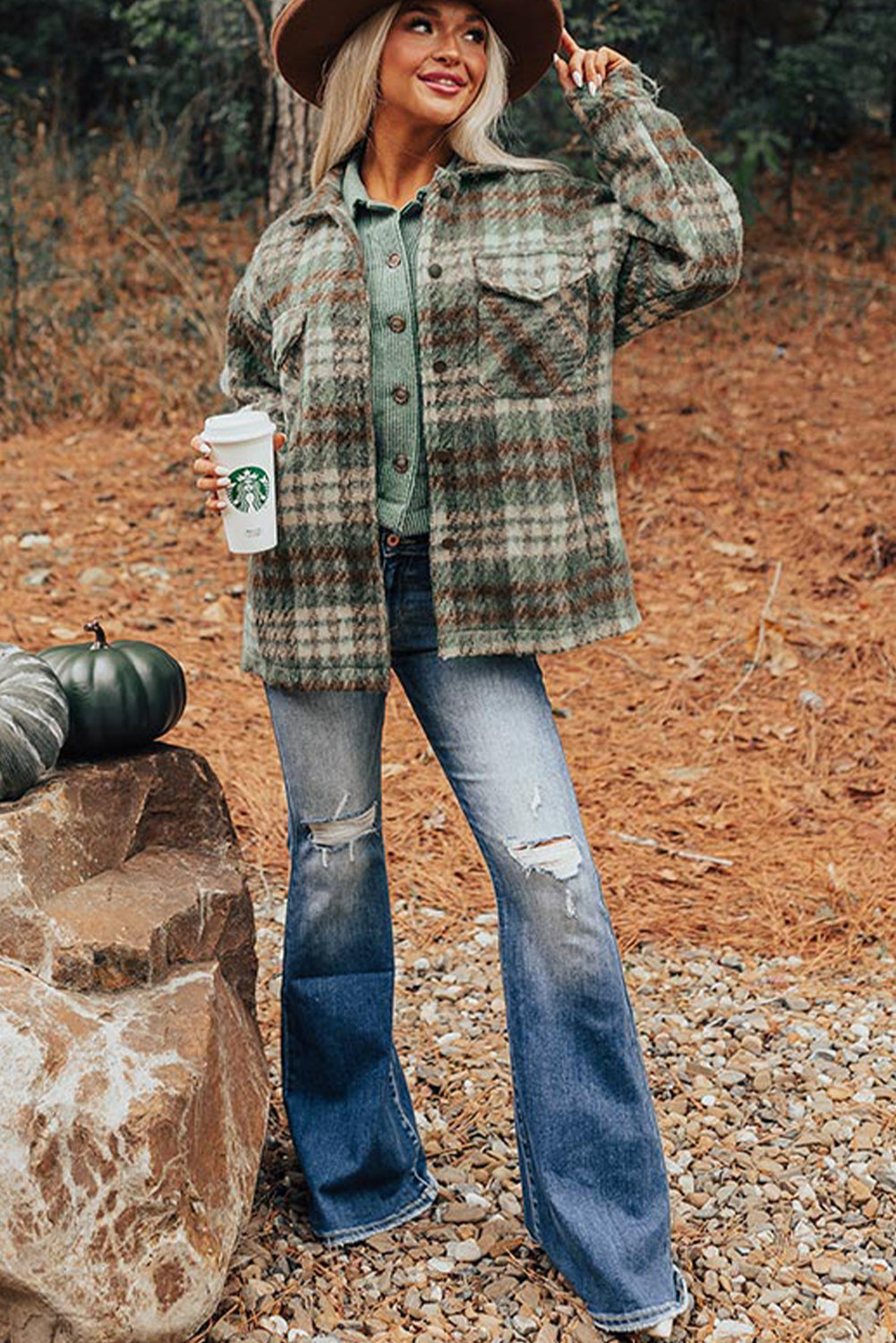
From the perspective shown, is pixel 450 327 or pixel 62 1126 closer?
pixel 62 1126

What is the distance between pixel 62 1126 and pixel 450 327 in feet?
4.63

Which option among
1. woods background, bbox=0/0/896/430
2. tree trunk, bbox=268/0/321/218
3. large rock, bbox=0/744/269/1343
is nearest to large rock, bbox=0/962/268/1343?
large rock, bbox=0/744/269/1343

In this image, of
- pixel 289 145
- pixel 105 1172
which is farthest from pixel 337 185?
pixel 289 145

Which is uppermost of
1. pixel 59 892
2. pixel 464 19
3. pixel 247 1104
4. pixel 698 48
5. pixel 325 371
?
pixel 698 48

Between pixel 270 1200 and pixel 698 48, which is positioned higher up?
pixel 698 48

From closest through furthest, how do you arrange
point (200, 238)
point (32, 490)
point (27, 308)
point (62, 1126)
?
point (62, 1126), point (32, 490), point (27, 308), point (200, 238)

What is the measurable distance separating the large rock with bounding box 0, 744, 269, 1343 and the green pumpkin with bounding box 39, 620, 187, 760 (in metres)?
0.06

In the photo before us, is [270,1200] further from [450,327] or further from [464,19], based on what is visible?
[464,19]

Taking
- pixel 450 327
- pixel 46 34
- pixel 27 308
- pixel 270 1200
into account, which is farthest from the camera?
pixel 46 34

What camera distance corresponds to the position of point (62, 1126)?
2.44 metres

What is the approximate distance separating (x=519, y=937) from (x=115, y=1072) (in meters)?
0.69

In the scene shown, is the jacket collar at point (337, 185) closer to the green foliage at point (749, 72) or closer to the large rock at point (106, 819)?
the large rock at point (106, 819)

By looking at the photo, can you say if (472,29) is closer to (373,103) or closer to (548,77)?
(373,103)

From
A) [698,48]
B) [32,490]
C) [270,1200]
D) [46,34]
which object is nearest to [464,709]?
[270,1200]
